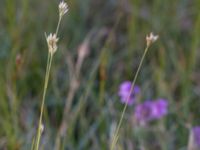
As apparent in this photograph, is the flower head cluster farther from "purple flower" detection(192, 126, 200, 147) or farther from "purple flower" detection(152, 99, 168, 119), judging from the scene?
"purple flower" detection(192, 126, 200, 147)

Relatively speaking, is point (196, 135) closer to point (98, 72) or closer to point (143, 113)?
point (143, 113)

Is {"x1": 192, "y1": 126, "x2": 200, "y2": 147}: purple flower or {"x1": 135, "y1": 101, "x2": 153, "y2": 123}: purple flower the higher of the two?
{"x1": 135, "y1": 101, "x2": 153, "y2": 123}: purple flower

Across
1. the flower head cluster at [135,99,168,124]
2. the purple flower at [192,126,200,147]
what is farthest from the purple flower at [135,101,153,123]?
the purple flower at [192,126,200,147]

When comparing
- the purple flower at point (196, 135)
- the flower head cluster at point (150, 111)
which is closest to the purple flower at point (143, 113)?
the flower head cluster at point (150, 111)

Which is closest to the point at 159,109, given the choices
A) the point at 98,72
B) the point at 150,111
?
the point at 150,111

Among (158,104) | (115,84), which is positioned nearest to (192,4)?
(115,84)

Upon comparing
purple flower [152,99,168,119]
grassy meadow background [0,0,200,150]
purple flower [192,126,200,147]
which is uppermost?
grassy meadow background [0,0,200,150]
